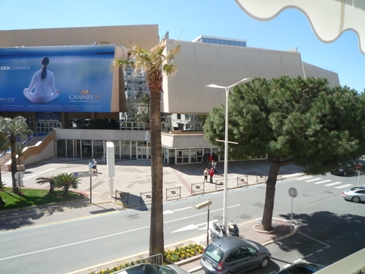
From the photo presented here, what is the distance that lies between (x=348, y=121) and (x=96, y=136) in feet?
99.1

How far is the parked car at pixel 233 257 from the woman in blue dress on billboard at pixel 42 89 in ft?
108

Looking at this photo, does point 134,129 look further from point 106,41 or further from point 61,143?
point 106,41

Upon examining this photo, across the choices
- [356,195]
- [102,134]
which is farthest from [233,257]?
[102,134]

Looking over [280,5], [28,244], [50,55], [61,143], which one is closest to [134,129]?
[61,143]

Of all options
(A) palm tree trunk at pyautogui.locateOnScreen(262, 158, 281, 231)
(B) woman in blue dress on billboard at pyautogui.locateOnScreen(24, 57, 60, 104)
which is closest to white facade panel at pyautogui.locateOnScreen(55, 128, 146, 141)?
(B) woman in blue dress on billboard at pyautogui.locateOnScreen(24, 57, 60, 104)

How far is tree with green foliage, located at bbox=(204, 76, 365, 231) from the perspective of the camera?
11195 millimetres

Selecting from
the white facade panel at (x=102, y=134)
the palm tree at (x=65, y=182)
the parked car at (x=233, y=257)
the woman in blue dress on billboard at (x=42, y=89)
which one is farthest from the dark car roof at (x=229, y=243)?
the woman in blue dress on billboard at (x=42, y=89)

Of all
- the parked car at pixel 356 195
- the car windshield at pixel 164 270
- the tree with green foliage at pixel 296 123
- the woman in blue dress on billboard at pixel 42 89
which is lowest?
the parked car at pixel 356 195

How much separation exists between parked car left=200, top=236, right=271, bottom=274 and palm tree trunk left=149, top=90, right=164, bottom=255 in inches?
74.6

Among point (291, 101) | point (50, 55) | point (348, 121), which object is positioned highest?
point (50, 55)

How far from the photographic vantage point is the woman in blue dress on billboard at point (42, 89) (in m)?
36.2

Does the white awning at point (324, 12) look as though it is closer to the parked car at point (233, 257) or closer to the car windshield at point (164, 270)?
the car windshield at point (164, 270)

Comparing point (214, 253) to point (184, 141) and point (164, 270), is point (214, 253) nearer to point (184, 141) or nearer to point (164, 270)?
point (164, 270)

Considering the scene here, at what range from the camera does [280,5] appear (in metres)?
2.27
